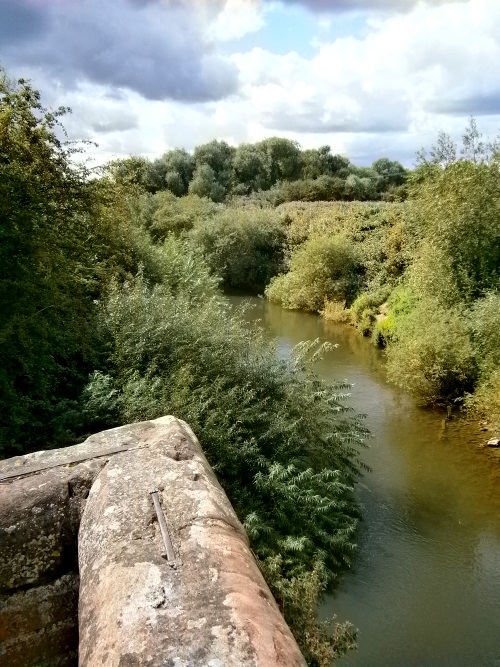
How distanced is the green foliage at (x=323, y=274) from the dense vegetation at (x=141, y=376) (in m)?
12.3

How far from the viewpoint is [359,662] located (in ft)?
19.9

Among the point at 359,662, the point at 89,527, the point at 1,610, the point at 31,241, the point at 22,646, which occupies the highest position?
the point at 31,241

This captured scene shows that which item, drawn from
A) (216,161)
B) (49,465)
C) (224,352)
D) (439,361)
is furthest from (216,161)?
(49,465)

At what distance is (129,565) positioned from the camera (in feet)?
9.64

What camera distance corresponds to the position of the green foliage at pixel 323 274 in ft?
73.0

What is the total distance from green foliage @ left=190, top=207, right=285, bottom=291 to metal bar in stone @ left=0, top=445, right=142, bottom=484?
2258 centimetres

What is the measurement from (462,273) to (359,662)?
10905 millimetres

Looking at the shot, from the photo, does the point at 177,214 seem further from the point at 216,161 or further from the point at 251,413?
the point at 251,413

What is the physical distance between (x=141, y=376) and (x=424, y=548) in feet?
17.2

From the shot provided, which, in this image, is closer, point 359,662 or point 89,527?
point 89,527

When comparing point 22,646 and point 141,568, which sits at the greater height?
point 141,568

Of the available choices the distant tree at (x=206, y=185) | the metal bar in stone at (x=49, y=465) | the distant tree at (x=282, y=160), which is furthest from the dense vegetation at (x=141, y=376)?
the distant tree at (x=282, y=160)

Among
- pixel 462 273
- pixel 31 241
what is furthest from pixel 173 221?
pixel 31 241

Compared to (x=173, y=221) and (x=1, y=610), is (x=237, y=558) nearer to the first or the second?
(x=1, y=610)
